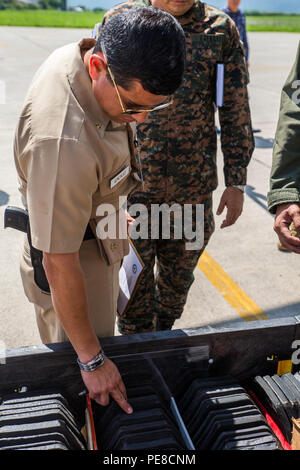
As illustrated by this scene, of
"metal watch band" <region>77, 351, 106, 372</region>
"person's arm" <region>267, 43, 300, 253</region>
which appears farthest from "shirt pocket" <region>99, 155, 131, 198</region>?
"person's arm" <region>267, 43, 300, 253</region>

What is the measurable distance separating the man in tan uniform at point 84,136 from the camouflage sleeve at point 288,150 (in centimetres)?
65

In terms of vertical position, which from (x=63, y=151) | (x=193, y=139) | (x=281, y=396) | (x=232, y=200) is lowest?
(x=281, y=396)

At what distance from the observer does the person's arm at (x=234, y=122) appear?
2242 mm

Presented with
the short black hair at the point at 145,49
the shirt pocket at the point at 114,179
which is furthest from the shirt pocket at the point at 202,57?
the short black hair at the point at 145,49

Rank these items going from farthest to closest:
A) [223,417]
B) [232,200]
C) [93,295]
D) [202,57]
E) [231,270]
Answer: [231,270], [232,200], [202,57], [93,295], [223,417]

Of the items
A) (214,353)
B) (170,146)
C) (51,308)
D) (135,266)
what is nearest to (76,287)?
(51,308)

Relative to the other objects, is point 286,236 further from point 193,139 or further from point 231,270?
point 231,270

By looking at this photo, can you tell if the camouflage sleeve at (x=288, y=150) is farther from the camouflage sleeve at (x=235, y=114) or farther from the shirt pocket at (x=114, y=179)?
the shirt pocket at (x=114, y=179)

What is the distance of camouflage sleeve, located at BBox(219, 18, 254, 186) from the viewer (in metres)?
2.24

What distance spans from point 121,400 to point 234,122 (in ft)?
4.73

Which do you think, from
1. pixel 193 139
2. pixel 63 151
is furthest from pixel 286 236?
pixel 63 151

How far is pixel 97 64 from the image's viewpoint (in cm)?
127

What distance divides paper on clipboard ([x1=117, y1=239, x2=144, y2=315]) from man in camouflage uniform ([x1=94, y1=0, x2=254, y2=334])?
0.31 metres

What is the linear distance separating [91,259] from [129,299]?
1.32ft
